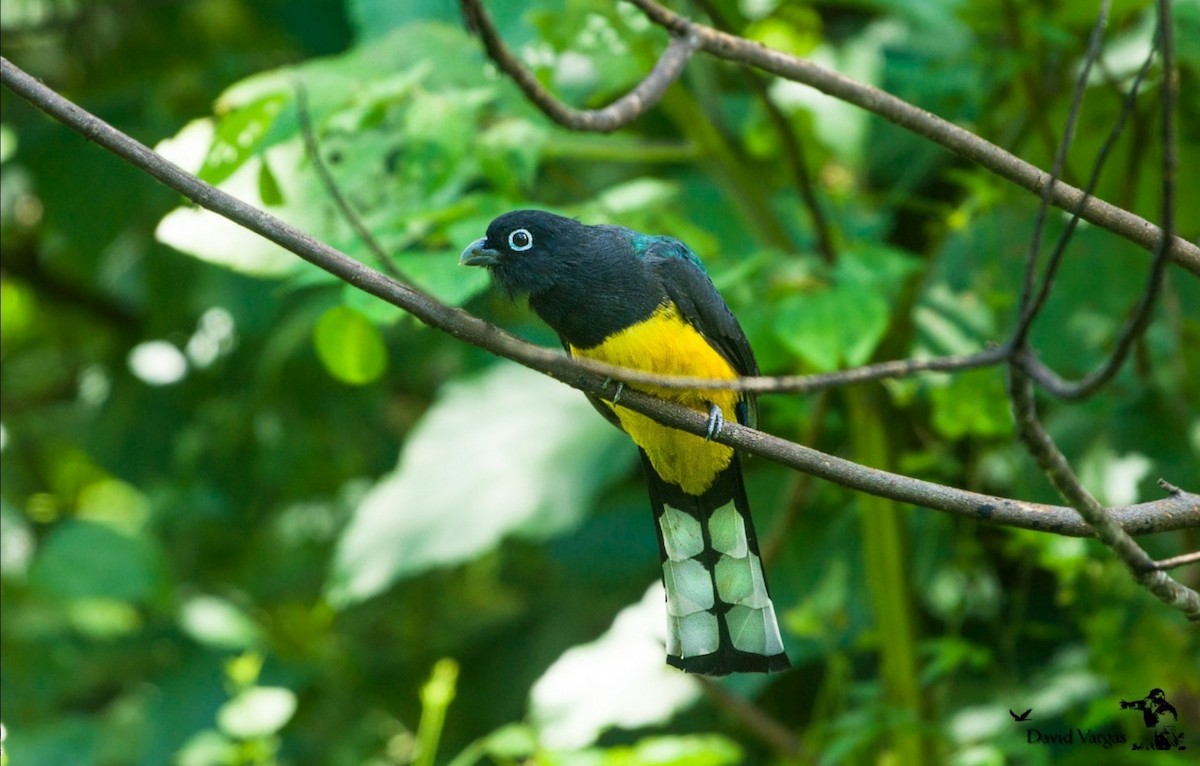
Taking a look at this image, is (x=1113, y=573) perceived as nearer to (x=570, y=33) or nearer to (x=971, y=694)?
(x=971, y=694)

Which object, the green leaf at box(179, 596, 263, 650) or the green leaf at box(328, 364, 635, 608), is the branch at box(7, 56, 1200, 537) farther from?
the green leaf at box(179, 596, 263, 650)

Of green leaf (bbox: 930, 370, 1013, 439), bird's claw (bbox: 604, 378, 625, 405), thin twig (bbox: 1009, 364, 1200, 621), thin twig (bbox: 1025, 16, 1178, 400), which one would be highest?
green leaf (bbox: 930, 370, 1013, 439)

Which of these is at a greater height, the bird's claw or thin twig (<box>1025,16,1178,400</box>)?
the bird's claw

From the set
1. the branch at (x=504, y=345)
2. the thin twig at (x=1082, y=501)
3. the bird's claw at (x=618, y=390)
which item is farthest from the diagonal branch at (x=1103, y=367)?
the bird's claw at (x=618, y=390)

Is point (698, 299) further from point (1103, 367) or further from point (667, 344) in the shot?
point (1103, 367)

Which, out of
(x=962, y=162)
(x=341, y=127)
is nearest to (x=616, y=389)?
(x=341, y=127)

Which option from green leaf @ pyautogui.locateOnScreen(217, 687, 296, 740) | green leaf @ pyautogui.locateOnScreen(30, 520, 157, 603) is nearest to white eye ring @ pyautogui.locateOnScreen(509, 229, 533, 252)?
green leaf @ pyautogui.locateOnScreen(217, 687, 296, 740)

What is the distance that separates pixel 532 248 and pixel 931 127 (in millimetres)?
1332

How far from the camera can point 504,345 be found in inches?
89.3

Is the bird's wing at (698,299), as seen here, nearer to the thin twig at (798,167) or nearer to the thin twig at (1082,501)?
the thin twig at (798,167)

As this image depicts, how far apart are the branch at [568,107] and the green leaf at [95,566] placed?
3.75 meters

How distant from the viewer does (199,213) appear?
3832 mm

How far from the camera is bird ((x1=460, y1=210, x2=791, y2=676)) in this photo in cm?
361

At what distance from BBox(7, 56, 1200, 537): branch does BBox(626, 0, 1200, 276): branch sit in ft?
1.83
